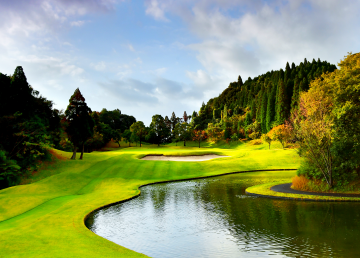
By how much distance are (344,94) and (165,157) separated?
34.2 meters

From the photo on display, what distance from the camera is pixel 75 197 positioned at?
2023 cm

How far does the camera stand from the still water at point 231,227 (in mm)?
9664

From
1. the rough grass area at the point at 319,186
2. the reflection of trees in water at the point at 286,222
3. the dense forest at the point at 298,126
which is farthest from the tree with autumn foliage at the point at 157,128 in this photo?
the rough grass area at the point at 319,186

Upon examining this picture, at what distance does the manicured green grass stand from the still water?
55.5 inches

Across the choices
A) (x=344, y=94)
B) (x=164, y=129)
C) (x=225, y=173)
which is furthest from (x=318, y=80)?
(x=164, y=129)

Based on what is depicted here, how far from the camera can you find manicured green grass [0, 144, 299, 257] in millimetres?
9445

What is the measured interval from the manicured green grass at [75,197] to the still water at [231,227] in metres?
1.41

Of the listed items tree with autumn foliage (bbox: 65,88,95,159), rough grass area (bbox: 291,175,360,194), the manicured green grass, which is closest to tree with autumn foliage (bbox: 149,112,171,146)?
the manicured green grass

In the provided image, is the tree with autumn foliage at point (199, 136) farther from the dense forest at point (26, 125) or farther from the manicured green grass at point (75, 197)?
the dense forest at point (26, 125)

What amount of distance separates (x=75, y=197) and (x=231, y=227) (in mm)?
13669

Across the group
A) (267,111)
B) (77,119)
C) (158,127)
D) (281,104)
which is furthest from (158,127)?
(77,119)

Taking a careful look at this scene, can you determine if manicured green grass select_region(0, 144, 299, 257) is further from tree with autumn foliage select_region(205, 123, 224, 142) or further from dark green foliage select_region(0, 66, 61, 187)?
tree with autumn foliage select_region(205, 123, 224, 142)

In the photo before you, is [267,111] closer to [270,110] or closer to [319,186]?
[270,110]

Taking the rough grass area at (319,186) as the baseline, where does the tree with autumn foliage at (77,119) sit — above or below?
above
